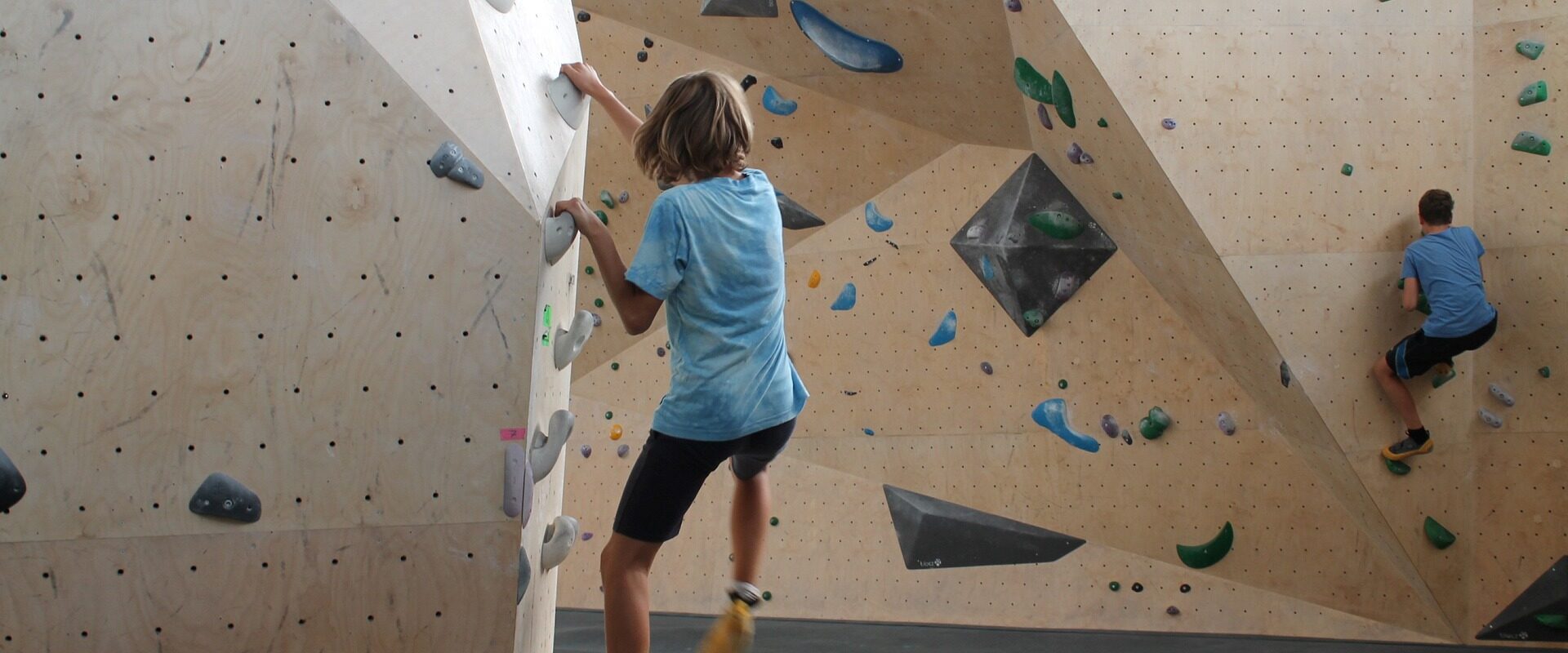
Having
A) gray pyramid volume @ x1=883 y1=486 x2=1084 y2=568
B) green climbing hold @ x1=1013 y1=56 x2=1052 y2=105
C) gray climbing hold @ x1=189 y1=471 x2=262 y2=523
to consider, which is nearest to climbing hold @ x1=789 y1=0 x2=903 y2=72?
green climbing hold @ x1=1013 y1=56 x2=1052 y2=105

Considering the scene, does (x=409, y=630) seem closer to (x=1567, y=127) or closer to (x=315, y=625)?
(x=315, y=625)

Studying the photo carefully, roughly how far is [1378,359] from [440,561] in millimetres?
2980

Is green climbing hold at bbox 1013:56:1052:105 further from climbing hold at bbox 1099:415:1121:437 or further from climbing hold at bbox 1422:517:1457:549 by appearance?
climbing hold at bbox 1422:517:1457:549

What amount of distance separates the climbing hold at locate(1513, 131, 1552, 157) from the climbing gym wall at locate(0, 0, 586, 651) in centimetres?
306

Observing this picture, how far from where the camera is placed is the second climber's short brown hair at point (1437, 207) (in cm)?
357

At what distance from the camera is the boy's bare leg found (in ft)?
6.89

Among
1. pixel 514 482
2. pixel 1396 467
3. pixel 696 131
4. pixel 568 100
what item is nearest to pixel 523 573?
pixel 514 482

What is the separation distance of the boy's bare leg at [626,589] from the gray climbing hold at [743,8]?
2676 millimetres

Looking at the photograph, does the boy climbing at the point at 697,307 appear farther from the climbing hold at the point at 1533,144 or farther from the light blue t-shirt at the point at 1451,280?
the climbing hold at the point at 1533,144

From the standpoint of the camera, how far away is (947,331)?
4.56 metres

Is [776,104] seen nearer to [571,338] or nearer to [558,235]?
[571,338]

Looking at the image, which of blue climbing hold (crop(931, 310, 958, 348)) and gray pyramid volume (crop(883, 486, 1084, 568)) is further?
blue climbing hold (crop(931, 310, 958, 348))

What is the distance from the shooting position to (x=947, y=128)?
14.9 ft

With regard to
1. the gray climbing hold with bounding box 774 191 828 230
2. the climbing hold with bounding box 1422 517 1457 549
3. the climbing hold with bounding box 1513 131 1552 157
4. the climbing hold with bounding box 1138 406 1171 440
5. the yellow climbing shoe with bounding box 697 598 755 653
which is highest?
the yellow climbing shoe with bounding box 697 598 755 653
